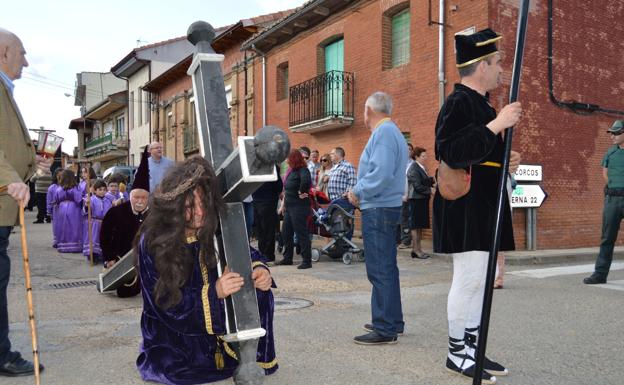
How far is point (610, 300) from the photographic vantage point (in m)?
5.74

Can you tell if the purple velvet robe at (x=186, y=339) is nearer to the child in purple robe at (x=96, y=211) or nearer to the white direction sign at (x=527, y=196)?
the child in purple robe at (x=96, y=211)

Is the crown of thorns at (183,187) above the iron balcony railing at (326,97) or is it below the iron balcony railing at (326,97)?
below

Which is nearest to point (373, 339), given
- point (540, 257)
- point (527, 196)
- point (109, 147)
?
point (540, 257)

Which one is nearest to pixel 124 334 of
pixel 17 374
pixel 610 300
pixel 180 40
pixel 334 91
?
pixel 17 374

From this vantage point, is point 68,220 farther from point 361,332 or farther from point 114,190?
point 361,332

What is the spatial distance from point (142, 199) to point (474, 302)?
356 cm

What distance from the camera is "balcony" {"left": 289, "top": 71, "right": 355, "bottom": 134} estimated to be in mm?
14516

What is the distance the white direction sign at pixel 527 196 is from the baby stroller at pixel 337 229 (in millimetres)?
3576

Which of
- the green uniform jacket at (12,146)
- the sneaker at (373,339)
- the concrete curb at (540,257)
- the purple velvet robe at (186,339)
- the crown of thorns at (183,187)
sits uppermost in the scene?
the green uniform jacket at (12,146)

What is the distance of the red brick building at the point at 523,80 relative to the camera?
11328mm

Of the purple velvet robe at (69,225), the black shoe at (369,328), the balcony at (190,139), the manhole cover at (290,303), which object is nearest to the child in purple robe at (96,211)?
the purple velvet robe at (69,225)

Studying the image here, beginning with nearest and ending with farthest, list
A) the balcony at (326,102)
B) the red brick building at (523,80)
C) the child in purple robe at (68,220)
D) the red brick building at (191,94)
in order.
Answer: the child in purple robe at (68,220), the red brick building at (523,80), the balcony at (326,102), the red brick building at (191,94)

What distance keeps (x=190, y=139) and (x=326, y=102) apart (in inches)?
503

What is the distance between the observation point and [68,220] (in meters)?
10.3
